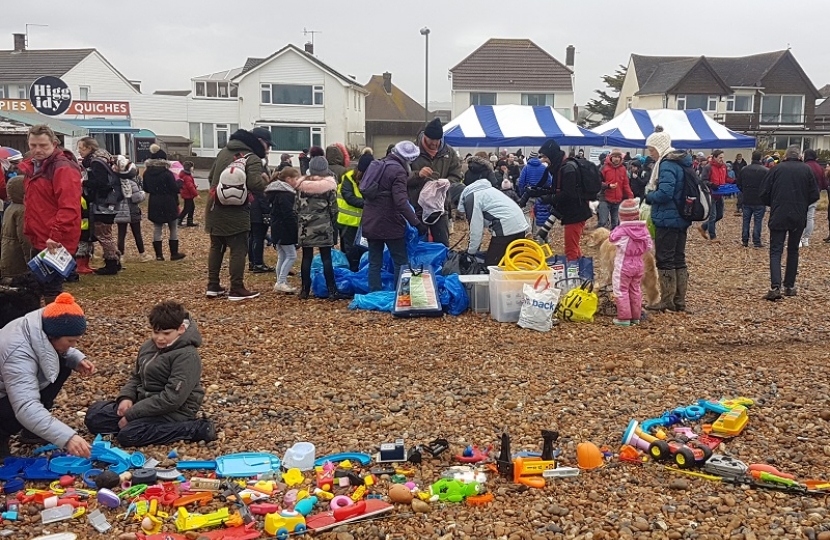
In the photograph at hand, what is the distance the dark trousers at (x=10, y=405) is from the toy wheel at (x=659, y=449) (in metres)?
3.43

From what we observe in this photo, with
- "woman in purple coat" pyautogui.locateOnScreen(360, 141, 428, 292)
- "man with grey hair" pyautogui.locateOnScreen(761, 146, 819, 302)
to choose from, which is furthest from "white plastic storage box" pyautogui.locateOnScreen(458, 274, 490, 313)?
"man with grey hair" pyautogui.locateOnScreen(761, 146, 819, 302)

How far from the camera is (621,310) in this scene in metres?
7.93

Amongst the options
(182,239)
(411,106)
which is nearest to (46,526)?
(182,239)

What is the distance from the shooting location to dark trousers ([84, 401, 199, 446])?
Result: 4.79 metres

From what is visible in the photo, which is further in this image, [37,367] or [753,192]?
[753,192]

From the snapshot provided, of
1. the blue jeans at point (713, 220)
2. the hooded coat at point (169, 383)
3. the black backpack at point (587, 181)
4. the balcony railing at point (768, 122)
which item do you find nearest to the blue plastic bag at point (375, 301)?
the black backpack at point (587, 181)

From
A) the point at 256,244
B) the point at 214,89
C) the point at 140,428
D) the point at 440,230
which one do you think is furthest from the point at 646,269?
the point at 214,89

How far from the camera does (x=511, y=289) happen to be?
805cm

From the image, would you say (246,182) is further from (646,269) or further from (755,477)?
(755,477)

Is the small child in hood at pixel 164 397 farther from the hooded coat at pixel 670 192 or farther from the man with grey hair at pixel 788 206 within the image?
the man with grey hair at pixel 788 206

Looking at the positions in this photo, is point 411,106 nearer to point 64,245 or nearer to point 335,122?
point 335,122

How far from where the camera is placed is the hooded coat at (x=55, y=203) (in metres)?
6.97

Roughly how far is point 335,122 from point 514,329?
3875cm

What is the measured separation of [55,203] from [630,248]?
18.1ft
